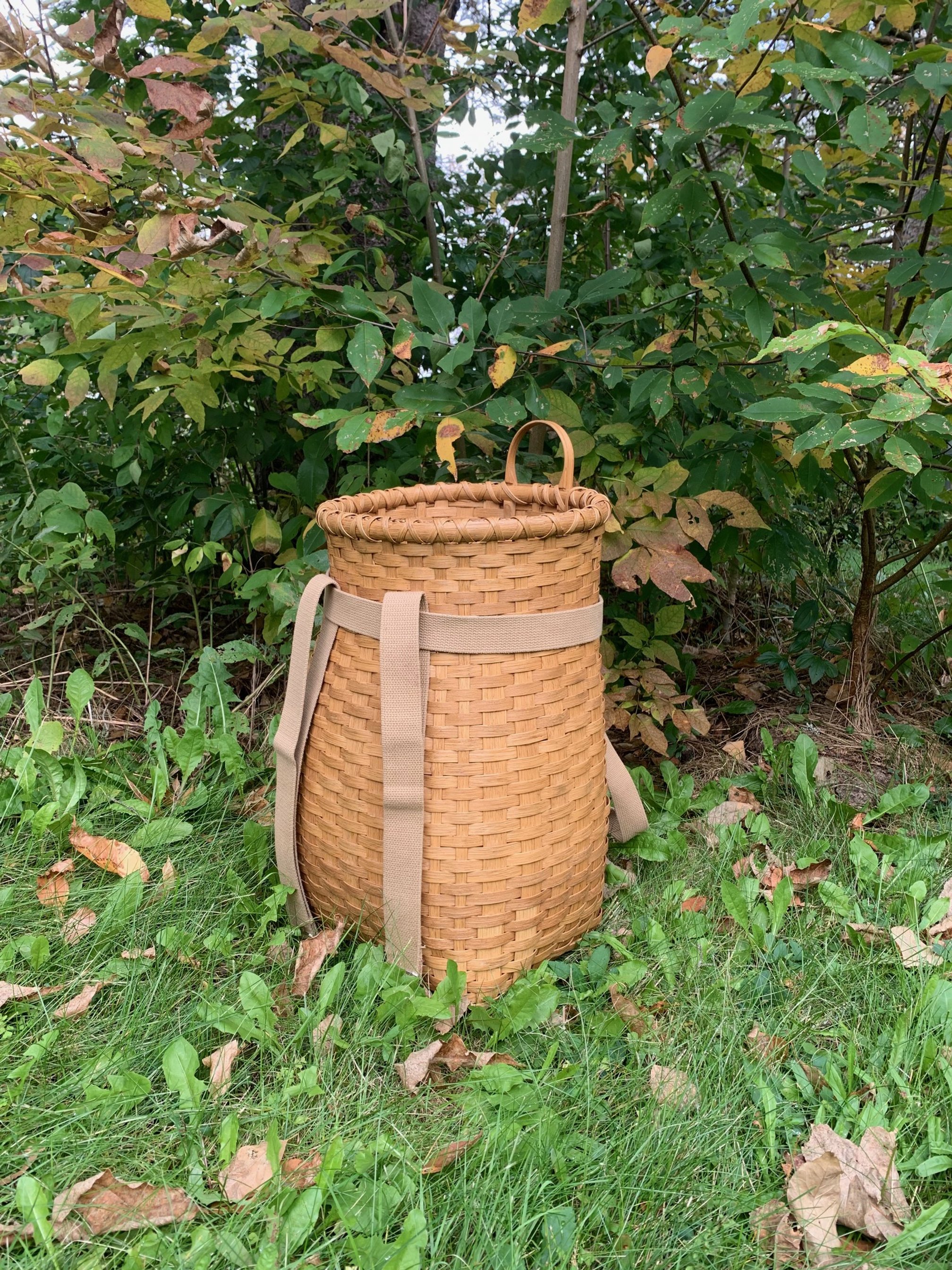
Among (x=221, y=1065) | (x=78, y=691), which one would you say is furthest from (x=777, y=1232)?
(x=78, y=691)

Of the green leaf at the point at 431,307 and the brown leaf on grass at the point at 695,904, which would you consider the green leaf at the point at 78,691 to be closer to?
the green leaf at the point at 431,307

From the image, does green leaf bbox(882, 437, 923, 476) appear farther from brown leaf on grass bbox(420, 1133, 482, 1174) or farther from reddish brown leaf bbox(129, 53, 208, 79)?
reddish brown leaf bbox(129, 53, 208, 79)

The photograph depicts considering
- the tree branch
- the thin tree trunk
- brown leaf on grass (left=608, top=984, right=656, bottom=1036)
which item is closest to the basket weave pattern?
brown leaf on grass (left=608, top=984, right=656, bottom=1036)

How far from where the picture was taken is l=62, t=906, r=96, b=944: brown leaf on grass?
4.83ft

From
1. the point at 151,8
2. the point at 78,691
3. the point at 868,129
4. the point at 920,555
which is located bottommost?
the point at 78,691

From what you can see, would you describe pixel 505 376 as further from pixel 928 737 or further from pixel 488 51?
pixel 928 737

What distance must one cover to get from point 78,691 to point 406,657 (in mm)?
1091

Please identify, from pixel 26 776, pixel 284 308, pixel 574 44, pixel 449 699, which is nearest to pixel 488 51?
pixel 574 44

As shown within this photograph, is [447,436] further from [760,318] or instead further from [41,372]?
[41,372]

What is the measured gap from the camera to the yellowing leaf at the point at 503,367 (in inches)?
62.6

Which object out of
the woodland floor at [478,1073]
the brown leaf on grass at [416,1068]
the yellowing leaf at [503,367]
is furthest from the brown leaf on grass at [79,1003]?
the yellowing leaf at [503,367]

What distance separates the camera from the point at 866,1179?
3.63 ft

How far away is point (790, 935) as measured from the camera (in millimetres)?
1568

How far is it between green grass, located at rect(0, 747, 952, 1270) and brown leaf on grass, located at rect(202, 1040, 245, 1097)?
→ 0.06 ft
